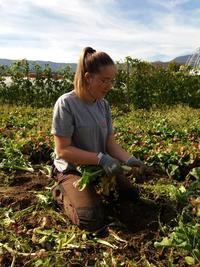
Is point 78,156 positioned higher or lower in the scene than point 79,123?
lower

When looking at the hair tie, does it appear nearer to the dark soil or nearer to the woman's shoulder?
the woman's shoulder

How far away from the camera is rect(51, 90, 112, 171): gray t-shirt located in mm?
3131

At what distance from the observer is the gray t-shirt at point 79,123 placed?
123 inches

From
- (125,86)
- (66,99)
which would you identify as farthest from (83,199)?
(125,86)

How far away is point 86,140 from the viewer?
3.26 metres

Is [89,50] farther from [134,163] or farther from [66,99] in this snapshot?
[134,163]

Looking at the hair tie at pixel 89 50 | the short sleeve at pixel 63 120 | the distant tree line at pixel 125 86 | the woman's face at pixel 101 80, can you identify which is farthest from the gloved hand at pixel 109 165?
the distant tree line at pixel 125 86

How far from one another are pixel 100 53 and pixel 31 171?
171 centimetres

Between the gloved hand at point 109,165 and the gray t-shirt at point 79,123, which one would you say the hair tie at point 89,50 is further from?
the gloved hand at point 109,165

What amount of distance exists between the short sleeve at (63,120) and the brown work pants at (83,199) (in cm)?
34

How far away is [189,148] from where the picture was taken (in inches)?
177

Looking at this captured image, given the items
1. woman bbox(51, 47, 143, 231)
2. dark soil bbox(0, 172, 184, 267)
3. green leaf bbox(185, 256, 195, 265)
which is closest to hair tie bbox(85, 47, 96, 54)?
woman bbox(51, 47, 143, 231)

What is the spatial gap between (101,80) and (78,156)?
0.55 meters

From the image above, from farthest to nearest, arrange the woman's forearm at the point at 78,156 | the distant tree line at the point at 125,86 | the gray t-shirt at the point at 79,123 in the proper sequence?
the distant tree line at the point at 125,86
the gray t-shirt at the point at 79,123
the woman's forearm at the point at 78,156
